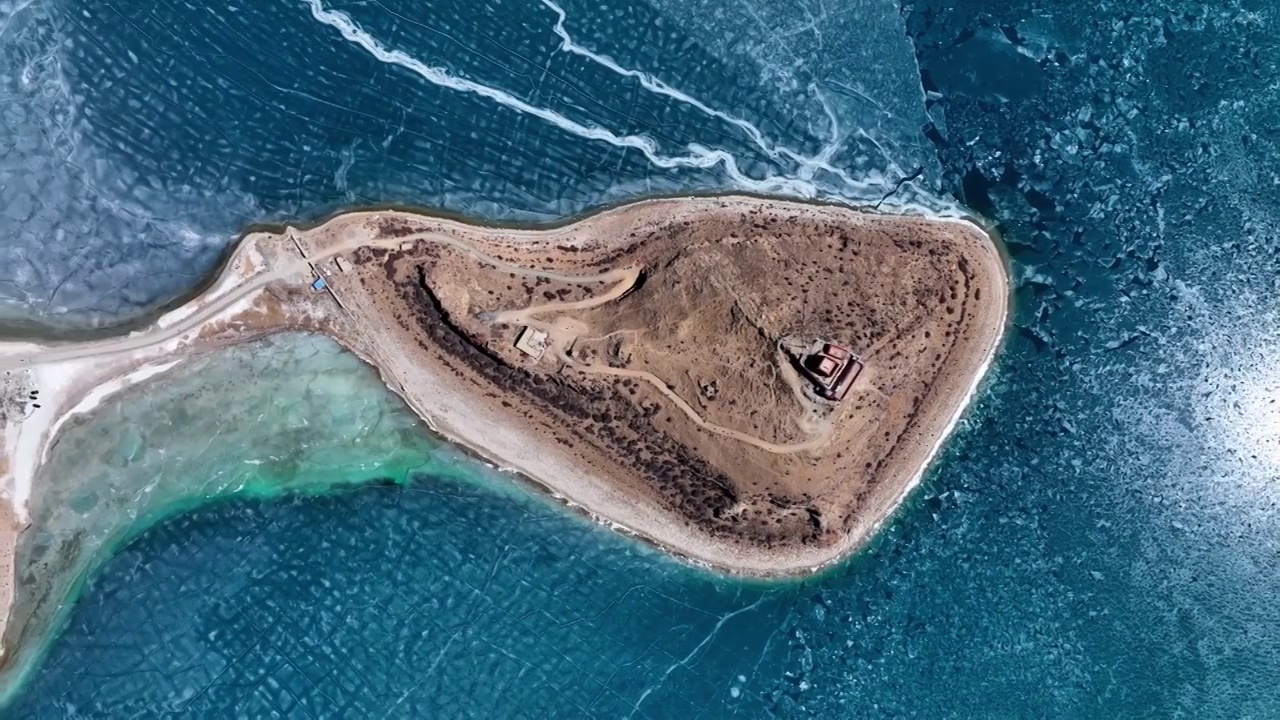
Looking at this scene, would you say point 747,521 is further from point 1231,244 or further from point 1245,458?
point 1231,244

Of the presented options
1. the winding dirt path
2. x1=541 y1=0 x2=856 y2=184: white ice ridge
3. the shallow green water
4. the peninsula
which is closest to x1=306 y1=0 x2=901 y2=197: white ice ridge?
x1=541 y1=0 x2=856 y2=184: white ice ridge

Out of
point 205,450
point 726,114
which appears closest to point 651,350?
point 726,114

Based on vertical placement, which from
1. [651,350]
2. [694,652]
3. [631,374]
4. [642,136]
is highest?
[642,136]

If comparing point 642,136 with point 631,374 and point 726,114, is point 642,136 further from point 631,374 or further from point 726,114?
point 631,374

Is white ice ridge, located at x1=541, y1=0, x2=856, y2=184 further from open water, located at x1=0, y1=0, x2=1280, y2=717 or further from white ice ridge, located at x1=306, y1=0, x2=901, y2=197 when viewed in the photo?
open water, located at x1=0, y1=0, x2=1280, y2=717

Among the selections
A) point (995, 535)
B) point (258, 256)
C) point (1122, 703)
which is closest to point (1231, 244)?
point (995, 535)

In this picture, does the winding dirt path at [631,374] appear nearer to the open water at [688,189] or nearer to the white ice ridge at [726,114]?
the open water at [688,189]
